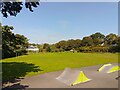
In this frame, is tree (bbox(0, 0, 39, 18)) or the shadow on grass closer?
tree (bbox(0, 0, 39, 18))

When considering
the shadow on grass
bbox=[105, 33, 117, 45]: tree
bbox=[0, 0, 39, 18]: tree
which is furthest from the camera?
bbox=[105, 33, 117, 45]: tree

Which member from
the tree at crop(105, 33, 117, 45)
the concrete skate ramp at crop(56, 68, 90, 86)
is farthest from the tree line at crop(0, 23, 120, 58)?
the concrete skate ramp at crop(56, 68, 90, 86)

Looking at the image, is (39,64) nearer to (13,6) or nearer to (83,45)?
(13,6)

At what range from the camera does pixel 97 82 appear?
13820mm

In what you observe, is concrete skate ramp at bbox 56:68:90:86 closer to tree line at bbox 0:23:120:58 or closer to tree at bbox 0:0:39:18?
Answer: tree at bbox 0:0:39:18

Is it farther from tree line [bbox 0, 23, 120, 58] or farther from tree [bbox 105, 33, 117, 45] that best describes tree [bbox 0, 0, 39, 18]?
tree [bbox 105, 33, 117, 45]

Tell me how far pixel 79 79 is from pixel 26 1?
6.20m

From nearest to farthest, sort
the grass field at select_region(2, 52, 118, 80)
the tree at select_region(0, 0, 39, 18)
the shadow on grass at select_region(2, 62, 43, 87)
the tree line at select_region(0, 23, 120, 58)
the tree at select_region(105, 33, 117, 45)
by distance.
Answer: the tree at select_region(0, 0, 39, 18) < the shadow on grass at select_region(2, 62, 43, 87) < the grass field at select_region(2, 52, 118, 80) < the tree line at select_region(0, 23, 120, 58) < the tree at select_region(105, 33, 117, 45)

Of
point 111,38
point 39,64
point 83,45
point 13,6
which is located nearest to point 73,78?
point 13,6

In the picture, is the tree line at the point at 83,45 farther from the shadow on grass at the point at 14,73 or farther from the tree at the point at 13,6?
the tree at the point at 13,6

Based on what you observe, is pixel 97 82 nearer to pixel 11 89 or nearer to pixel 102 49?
pixel 11 89

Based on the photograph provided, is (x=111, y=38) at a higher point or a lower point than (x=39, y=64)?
higher

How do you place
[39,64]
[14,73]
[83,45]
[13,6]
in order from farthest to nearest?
[83,45]
[39,64]
[14,73]
[13,6]

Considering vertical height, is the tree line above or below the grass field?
above
